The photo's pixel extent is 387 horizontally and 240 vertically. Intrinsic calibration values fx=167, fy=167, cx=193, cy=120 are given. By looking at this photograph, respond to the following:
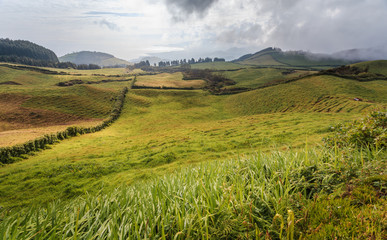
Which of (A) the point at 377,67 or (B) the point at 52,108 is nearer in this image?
(B) the point at 52,108

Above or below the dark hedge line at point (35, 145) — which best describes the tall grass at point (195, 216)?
above

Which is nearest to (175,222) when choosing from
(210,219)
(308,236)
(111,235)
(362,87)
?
(210,219)

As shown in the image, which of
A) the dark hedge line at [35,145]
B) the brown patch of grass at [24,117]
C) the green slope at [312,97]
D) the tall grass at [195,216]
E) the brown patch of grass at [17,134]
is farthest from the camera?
the brown patch of grass at [24,117]

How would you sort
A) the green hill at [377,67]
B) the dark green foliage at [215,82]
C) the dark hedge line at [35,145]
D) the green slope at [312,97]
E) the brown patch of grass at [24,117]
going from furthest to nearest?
the green hill at [377,67] → the dark green foliage at [215,82] → the brown patch of grass at [24,117] → the green slope at [312,97] → the dark hedge line at [35,145]

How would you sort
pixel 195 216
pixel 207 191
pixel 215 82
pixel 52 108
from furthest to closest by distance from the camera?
pixel 215 82, pixel 52 108, pixel 207 191, pixel 195 216

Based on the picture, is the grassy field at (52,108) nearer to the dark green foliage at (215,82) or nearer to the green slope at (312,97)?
the dark green foliage at (215,82)

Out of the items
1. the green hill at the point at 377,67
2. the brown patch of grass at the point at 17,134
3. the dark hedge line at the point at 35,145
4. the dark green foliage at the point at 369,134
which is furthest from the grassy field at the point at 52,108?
the green hill at the point at 377,67

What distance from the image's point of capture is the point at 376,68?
125000 millimetres

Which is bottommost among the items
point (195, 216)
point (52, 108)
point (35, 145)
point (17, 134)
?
point (17, 134)

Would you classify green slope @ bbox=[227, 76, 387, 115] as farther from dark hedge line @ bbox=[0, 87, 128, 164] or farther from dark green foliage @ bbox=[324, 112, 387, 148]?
→ dark hedge line @ bbox=[0, 87, 128, 164]

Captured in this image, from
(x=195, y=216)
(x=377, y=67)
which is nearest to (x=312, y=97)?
(x=195, y=216)

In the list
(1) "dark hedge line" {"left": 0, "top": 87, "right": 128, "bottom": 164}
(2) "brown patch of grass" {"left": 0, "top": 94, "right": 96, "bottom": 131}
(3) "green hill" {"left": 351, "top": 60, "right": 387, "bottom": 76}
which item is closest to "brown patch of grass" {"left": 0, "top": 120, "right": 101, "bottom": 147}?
(2) "brown patch of grass" {"left": 0, "top": 94, "right": 96, "bottom": 131}

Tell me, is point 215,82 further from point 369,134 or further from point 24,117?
point 369,134

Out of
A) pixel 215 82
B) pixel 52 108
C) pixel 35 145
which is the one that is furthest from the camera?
pixel 215 82
